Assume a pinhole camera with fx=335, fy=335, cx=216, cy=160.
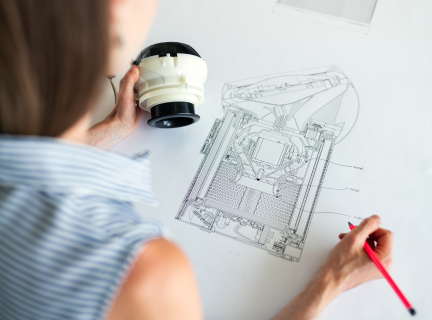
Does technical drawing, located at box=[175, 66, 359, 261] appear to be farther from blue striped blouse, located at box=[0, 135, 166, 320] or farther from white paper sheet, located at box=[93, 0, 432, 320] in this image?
blue striped blouse, located at box=[0, 135, 166, 320]

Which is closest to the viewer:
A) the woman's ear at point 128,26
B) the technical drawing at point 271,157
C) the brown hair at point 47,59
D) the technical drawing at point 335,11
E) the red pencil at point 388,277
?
the brown hair at point 47,59

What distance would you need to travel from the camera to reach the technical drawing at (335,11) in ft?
2.74

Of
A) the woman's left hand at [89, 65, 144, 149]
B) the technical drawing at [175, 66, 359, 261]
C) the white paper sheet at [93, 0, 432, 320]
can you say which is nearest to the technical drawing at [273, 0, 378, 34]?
the white paper sheet at [93, 0, 432, 320]

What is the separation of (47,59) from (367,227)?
53 cm

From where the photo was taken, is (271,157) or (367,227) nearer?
(367,227)

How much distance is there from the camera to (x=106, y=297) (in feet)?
1.09

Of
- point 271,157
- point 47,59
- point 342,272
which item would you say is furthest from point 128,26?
point 342,272

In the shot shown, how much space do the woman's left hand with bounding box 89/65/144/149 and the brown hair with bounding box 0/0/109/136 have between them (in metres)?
0.38

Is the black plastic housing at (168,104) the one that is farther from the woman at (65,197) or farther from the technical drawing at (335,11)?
the technical drawing at (335,11)

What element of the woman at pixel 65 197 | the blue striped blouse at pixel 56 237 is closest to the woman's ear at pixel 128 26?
the woman at pixel 65 197

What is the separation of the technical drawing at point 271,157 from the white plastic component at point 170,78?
0.12 meters

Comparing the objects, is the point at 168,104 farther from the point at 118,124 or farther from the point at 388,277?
the point at 388,277

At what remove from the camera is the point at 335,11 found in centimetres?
86

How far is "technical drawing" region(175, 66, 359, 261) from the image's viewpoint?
25.0 inches
